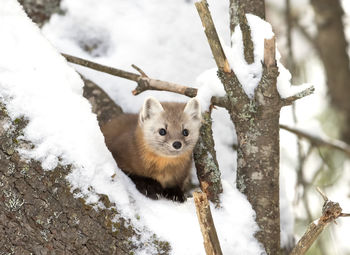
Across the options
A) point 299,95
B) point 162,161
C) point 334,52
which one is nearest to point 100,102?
point 162,161

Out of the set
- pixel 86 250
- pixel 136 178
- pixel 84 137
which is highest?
pixel 84 137

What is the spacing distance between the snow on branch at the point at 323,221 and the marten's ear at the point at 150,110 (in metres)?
1.83

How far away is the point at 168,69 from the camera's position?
4.81m

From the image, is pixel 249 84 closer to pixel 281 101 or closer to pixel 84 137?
pixel 281 101

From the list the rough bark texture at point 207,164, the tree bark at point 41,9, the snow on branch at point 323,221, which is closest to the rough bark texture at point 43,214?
the rough bark texture at point 207,164

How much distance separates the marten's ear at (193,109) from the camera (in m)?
3.73

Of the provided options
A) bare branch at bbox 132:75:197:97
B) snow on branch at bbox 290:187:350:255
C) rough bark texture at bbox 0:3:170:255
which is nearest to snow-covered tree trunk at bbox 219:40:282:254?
bare branch at bbox 132:75:197:97

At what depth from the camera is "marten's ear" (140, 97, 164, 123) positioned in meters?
4.13

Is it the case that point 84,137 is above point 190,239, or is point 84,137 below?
above

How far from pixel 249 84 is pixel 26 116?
1.51 m

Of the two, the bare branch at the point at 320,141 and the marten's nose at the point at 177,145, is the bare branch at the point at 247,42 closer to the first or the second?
the marten's nose at the point at 177,145

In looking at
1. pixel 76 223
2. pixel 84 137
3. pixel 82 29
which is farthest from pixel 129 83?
pixel 76 223

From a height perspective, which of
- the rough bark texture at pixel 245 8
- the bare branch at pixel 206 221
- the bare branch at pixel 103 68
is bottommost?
the bare branch at pixel 103 68

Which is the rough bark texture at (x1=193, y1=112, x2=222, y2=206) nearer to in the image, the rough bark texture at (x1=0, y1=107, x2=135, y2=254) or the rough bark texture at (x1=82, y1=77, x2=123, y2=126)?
the rough bark texture at (x1=0, y1=107, x2=135, y2=254)
